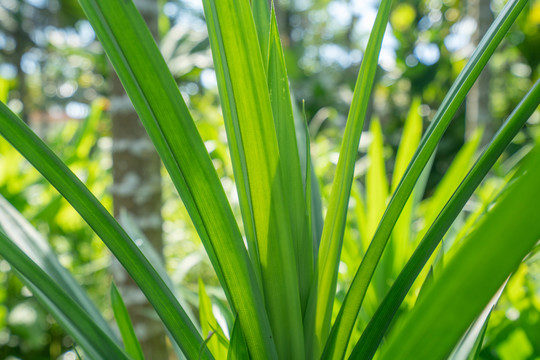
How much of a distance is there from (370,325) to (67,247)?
5.33 ft

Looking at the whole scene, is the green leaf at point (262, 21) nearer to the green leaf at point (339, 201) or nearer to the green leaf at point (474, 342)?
the green leaf at point (339, 201)

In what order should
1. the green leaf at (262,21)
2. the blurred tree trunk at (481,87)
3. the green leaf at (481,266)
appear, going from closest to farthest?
the green leaf at (481,266), the green leaf at (262,21), the blurred tree trunk at (481,87)

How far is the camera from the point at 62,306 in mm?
281

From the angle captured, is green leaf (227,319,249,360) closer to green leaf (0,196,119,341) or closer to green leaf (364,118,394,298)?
green leaf (0,196,119,341)

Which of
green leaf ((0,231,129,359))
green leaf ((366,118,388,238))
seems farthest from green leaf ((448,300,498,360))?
green leaf ((366,118,388,238))

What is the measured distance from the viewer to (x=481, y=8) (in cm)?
154

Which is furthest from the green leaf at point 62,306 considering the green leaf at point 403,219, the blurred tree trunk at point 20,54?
the blurred tree trunk at point 20,54

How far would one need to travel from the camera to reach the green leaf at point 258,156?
26 cm

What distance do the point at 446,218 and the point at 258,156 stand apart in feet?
0.40

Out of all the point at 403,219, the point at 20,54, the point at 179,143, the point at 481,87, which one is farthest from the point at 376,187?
the point at 20,54

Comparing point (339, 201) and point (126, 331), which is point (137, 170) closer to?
point (126, 331)

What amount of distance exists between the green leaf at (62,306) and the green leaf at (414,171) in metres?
0.15

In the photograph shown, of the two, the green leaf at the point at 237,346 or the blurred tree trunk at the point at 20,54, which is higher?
the blurred tree trunk at the point at 20,54

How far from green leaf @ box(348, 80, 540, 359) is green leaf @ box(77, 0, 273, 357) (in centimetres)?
7
